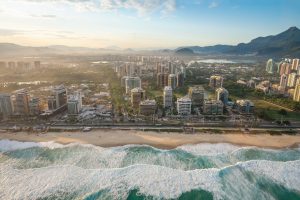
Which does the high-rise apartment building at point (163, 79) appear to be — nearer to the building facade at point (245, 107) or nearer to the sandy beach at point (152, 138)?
the building facade at point (245, 107)

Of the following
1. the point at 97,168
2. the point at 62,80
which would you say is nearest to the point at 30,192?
the point at 97,168

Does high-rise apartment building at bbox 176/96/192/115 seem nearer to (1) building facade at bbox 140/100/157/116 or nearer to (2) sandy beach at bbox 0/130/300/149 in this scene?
(1) building facade at bbox 140/100/157/116

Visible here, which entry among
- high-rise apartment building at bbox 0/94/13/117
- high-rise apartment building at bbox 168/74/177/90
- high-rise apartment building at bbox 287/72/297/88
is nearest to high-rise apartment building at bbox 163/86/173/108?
high-rise apartment building at bbox 168/74/177/90

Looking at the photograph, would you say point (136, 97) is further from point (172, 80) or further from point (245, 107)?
point (172, 80)

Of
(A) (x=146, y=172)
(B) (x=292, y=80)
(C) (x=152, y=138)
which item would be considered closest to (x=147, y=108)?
(C) (x=152, y=138)

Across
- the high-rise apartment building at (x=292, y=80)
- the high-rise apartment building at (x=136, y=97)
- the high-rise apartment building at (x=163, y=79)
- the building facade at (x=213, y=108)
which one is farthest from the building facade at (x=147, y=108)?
the high-rise apartment building at (x=292, y=80)

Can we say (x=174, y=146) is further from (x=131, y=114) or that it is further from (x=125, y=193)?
(x=131, y=114)

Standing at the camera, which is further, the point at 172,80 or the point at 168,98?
the point at 172,80
